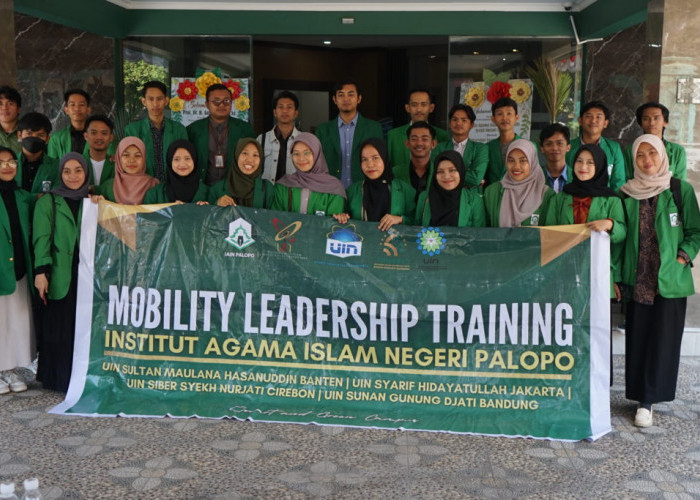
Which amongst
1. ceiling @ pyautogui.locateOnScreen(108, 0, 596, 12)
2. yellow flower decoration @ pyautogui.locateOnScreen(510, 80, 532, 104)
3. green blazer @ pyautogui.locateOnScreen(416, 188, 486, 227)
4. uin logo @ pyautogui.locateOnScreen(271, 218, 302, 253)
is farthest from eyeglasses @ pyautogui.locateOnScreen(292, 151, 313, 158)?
yellow flower decoration @ pyautogui.locateOnScreen(510, 80, 532, 104)

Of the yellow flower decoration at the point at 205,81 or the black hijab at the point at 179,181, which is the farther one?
the yellow flower decoration at the point at 205,81

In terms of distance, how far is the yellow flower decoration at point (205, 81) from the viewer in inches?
315

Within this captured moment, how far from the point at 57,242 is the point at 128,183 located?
0.55 metres

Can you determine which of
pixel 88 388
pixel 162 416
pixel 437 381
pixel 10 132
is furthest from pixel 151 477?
pixel 10 132

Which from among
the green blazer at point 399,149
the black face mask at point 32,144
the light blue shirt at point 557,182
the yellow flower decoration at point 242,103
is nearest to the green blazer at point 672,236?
the light blue shirt at point 557,182

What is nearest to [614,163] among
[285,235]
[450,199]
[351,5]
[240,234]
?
[450,199]

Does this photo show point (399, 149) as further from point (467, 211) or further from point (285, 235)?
point (285, 235)

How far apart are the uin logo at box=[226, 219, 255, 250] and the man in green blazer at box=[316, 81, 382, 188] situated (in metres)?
1.55

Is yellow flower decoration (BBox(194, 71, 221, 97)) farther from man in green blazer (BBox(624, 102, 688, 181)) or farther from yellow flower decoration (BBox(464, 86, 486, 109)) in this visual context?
man in green blazer (BBox(624, 102, 688, 181))

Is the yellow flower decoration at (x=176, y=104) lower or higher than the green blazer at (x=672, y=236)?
higher

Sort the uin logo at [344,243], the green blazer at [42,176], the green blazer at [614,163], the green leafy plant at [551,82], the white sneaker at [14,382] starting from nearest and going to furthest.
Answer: the uin logo at [344,243], the white sneaker at [14,382], the green blazer at [42,176], the green blazer at [614,163], the green leafy plant at [551,82]

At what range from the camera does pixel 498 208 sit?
446 centimetres

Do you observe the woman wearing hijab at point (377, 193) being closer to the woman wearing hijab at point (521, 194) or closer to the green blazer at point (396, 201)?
the green blazer at point (396, 201)

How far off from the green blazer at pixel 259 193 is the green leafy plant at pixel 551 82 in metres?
4.37
